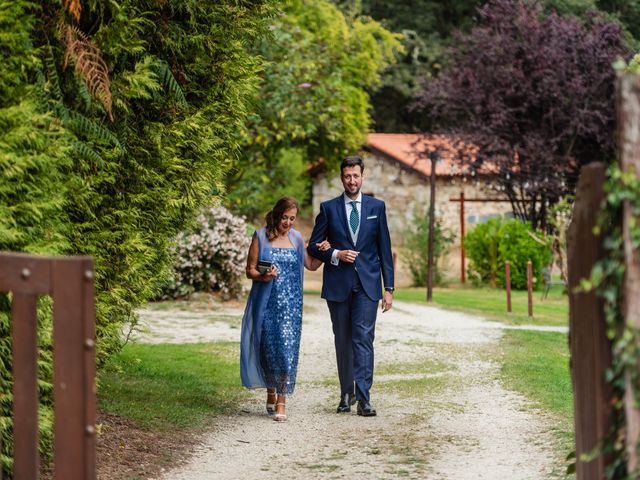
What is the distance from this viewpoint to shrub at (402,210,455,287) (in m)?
28.3

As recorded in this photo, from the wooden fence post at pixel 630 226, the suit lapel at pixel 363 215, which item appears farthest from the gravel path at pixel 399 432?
the wooden fence post at pixel 630 226

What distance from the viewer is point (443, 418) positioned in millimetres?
9398

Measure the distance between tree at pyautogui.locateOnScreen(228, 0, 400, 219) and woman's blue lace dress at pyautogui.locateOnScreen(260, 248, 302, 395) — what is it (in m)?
10.5

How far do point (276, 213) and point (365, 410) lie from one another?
5.63ft

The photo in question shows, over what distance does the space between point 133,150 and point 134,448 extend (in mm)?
1991

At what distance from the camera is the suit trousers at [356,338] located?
31.4 feet

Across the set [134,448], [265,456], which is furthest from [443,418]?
[134,448]

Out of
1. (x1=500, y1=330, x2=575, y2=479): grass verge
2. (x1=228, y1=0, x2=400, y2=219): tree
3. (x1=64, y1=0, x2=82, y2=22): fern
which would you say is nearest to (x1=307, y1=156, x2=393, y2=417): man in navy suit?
(x1=500, y1=330, x2=575, y2=479): grass verge

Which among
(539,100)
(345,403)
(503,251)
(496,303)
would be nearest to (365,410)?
(345,403)

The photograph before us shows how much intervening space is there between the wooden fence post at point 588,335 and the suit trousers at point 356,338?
467 cm

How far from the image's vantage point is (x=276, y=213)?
9.47 m

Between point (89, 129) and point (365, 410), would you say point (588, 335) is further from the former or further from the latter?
point (365, 410)

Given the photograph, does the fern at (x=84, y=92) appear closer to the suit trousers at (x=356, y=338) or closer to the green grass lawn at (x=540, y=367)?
the suit trousers at (x=356, y=338)

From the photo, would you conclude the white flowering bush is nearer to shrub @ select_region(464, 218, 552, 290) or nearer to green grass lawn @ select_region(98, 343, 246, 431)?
green grass lawn @ select_region(98, 343, 246, 431)
